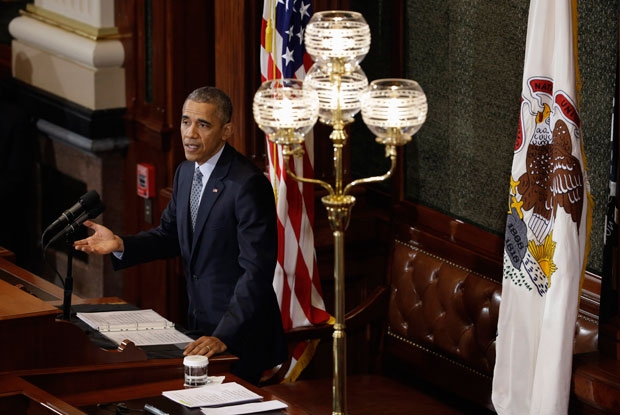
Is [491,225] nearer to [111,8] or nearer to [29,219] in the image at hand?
[111,8]

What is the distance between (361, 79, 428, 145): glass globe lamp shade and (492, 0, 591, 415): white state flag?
3.04ft

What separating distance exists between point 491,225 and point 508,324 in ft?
3.05

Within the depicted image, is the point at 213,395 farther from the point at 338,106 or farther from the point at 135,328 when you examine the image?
the point at 338,106

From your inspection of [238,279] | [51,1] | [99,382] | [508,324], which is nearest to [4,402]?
[99,382]

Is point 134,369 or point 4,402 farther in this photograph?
point 134,369

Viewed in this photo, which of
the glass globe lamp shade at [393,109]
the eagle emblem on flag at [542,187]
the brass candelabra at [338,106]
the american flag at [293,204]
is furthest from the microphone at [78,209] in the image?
the eagle emblem on flag at [542,187]

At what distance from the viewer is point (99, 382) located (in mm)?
4395

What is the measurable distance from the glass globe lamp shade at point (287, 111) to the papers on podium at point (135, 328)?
3.84 feet

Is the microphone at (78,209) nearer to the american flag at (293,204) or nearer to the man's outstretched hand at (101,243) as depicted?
the man's outstretched hand at (101,243)

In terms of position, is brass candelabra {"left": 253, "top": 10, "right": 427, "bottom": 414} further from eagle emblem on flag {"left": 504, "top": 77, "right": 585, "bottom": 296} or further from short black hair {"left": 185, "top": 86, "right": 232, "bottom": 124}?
short black hair {"left": 185, "top": 86, "right": 232, "bottom": 124}

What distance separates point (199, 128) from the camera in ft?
16.2

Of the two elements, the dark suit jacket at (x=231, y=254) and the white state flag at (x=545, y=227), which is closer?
the white state flag at (x=545, y=227)

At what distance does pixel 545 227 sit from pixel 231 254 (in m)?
1.18

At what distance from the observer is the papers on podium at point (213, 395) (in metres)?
4.25
